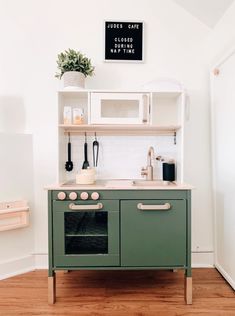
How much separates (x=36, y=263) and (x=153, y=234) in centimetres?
122

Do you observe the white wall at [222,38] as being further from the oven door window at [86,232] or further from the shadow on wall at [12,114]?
the shadow on wall at [12,114]

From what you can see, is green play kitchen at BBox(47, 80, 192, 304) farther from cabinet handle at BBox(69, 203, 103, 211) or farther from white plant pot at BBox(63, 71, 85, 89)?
white plant pot at BBox(63, 71, 85, 89)

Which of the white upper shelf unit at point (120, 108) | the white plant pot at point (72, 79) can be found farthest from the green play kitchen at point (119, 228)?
the white plant pot at point (72, 79)

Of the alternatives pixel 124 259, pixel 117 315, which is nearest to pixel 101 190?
pixel 124 259

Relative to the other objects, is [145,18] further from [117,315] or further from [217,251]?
[117,315]

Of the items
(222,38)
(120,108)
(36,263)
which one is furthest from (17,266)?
(222,38)

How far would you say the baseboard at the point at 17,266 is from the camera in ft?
6.51

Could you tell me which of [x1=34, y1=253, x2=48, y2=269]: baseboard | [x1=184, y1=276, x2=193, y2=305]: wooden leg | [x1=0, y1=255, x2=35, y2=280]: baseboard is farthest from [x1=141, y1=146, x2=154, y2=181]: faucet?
[x1=0, y1=255, x2=35, y2=280]: baseboard

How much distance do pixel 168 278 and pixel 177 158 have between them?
1.04 meters

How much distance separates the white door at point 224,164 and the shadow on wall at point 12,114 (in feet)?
5.78

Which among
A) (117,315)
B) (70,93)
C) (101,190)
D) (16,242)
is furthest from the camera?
(16,242)

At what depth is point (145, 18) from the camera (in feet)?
6.98

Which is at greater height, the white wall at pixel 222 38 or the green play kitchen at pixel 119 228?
the white wall at pixel 222 38

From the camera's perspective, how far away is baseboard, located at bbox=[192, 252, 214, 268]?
215 centimetres
